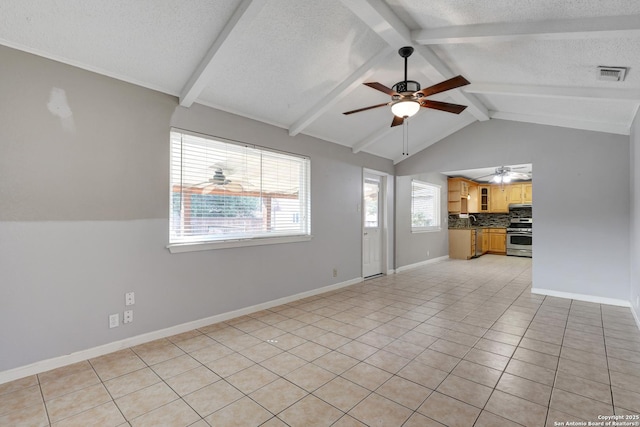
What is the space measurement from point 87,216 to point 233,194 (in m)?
1.43

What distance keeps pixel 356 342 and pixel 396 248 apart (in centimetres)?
371

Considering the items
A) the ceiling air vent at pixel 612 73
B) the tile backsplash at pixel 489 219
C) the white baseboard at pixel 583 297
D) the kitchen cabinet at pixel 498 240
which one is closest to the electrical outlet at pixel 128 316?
the ceiling air vent at pixel 612 73

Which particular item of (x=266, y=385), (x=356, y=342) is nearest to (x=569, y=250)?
(x=356, y=342)

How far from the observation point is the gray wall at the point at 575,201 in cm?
408

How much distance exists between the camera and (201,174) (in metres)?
3.31

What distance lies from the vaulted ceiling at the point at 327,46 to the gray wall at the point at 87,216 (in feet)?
0.81

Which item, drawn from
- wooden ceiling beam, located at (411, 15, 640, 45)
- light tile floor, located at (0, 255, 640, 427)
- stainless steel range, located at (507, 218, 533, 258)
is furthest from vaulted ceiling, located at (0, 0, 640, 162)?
stainless steel range, located at (507, 218, 533, 258)

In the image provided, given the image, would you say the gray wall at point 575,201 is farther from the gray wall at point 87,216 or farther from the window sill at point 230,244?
the gray wall at point 87,216

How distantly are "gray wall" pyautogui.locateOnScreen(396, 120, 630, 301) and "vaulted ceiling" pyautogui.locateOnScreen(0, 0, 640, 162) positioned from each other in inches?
20.4

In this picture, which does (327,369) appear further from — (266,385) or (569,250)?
(569,250)

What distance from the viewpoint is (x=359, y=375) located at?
2.31 meters

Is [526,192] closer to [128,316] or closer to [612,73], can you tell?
[612,73]

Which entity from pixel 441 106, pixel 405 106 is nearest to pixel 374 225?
pixel 441 106

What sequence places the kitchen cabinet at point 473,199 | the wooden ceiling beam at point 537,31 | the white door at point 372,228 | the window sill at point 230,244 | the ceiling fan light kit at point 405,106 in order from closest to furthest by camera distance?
1. the wooden ceiling beam at point 537,31
2. the ceiling fan light kit at point 405,106
3. the window sill at point 230,244
4. the white door at point 372,228
5. the kitchen cabinet at point 473,199
